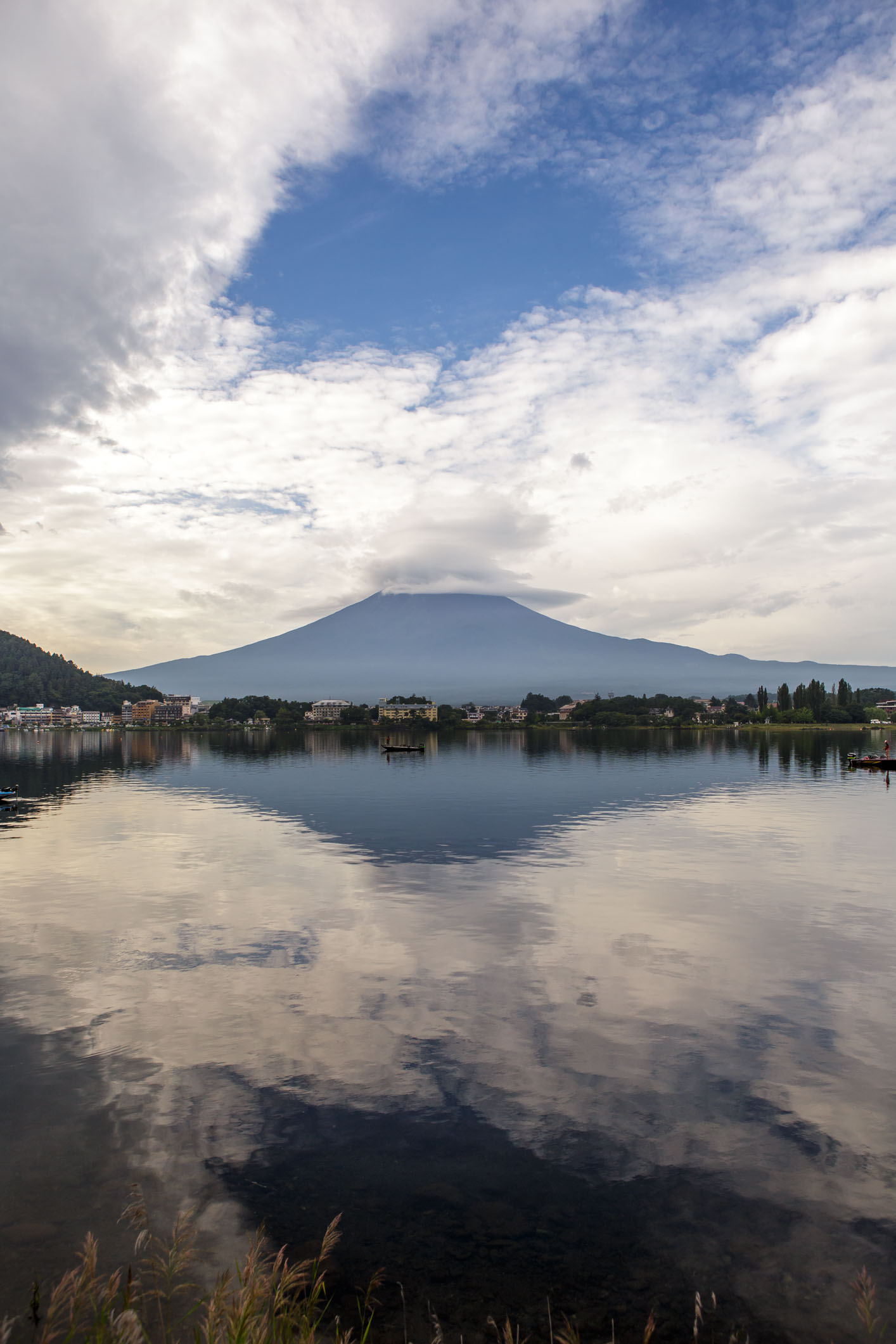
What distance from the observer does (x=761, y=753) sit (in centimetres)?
10812

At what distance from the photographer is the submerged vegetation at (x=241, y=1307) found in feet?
21.0

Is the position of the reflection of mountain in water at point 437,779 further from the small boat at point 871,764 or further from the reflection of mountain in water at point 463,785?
the small boat at point 871,764

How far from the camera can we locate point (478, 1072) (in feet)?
44.3

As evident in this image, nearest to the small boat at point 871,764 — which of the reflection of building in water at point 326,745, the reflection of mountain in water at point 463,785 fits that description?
the reflection of mountain in water at point 463,785

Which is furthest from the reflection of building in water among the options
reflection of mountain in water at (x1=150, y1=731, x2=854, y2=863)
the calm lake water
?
the calm lake water

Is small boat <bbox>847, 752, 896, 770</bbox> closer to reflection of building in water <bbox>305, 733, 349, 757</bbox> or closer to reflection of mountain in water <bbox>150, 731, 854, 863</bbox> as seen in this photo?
reflection of mountain in water <bbox>150, 731, 854, 863</bbox>

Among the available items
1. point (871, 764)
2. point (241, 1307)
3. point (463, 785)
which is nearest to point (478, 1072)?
point (241, 1307)

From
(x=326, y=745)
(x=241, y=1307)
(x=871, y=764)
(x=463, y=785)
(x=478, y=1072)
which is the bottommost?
(x=326, y=745)

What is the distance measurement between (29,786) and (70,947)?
54004 mm

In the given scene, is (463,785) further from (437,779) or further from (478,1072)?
(478,1072)

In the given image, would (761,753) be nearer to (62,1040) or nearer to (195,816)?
(195,816)

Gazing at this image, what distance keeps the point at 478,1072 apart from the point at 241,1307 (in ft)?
26.9

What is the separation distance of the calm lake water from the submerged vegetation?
9.3 inches

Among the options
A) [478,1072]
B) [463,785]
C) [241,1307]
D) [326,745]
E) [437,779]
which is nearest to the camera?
[241,1307]
